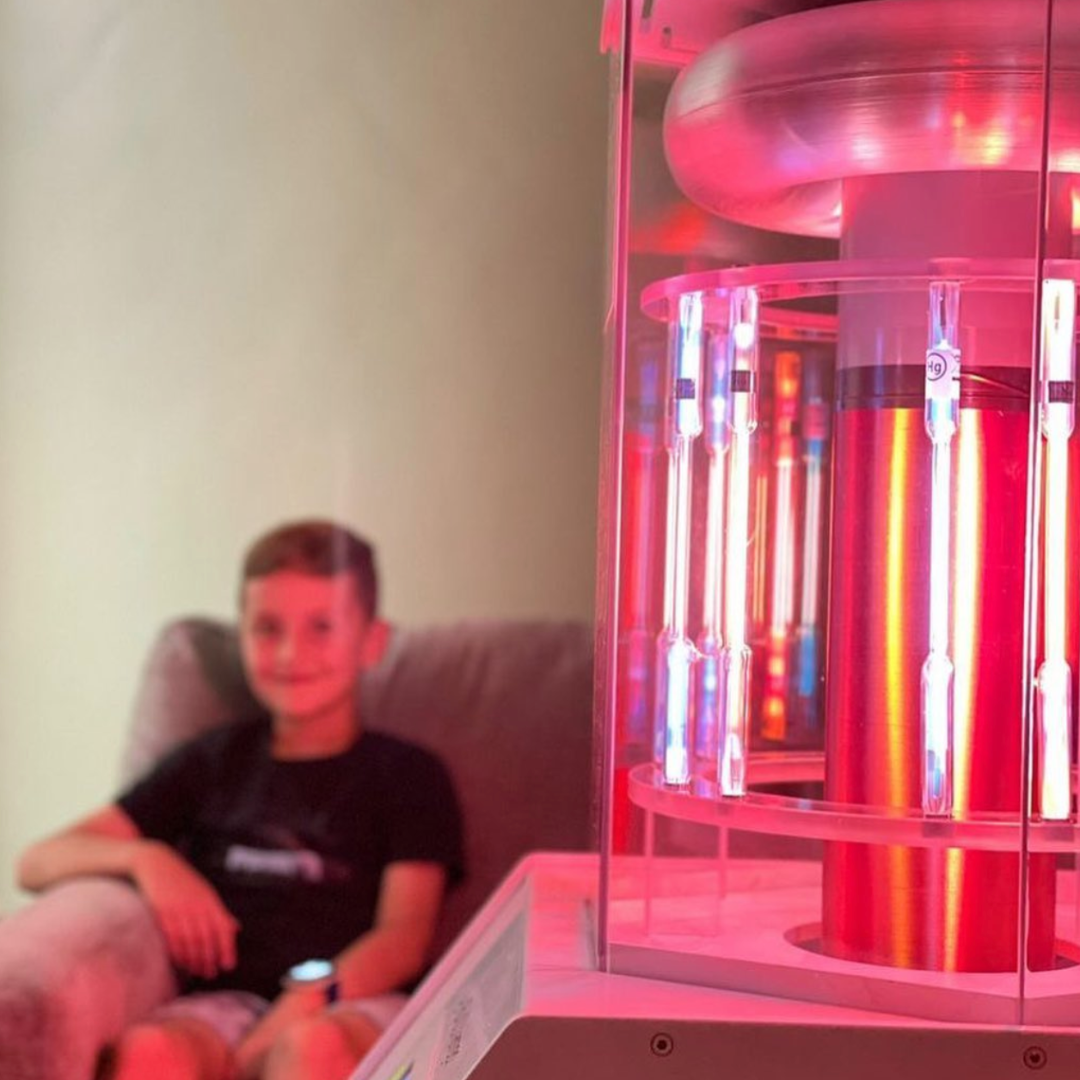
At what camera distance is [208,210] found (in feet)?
7.45

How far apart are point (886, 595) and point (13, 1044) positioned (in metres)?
0.90

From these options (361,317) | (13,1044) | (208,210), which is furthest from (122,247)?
(13,1044)

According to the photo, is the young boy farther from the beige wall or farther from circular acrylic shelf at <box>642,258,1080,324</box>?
circular acrylic shelf at <box>642,258,1080,324</box>

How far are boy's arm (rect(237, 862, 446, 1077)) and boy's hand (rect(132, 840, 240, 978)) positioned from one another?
0.09 metres

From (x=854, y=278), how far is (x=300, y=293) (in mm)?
1598

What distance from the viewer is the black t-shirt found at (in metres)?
1.96

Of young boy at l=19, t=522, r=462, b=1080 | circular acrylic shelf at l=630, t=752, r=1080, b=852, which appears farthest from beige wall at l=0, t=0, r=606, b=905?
circular acrylic shelf at l=630, t=752, r=1080, b=852

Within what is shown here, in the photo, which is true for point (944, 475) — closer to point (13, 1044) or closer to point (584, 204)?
point (13, 1044)

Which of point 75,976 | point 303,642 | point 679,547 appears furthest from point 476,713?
point 679,547

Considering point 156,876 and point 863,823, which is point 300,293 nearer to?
point 156,876

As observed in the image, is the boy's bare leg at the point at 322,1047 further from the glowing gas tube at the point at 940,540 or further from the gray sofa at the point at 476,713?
the glowing gas tube at the point at 940,540

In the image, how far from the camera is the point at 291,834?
2.00m

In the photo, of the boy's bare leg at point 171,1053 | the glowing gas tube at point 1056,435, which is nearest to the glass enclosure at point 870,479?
the glowing gas tube at point 1056,435

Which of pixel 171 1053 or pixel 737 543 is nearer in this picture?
pixel 737 543
